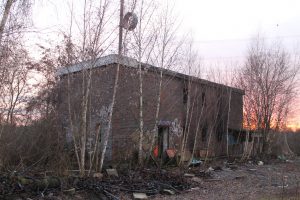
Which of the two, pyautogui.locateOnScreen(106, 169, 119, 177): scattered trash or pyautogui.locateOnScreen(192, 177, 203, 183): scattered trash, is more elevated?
pyautogui.locateOnScreen(106, 169, 119, 177): scattered trash

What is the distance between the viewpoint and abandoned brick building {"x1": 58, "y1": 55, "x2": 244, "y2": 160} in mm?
15812

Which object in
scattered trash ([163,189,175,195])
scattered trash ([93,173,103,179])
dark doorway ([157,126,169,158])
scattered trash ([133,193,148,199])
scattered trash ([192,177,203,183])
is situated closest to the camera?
scattered trash ([133,193,148,199])

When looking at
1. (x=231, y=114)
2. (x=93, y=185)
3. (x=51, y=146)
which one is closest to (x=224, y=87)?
(x=231, y=114)

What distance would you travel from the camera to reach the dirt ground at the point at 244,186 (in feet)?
41.4

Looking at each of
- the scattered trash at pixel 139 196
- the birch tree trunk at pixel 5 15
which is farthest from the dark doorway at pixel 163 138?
the birch tree trunk at pixel 5 15

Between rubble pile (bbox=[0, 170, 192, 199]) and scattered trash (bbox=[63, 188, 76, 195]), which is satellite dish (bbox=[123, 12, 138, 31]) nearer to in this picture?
rubble pile (bbox=[0, 170, 192, 199])

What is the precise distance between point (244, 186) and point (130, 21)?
836cm

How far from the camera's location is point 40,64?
15.4m

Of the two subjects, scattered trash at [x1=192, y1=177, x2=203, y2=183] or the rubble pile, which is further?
scattered trash at [x1=192, y1=177, x2=203, y2=183]

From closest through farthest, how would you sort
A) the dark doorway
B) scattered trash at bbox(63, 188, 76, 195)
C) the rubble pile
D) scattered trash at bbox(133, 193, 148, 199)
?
the rubble pile → scattered trash at bbox(63, 188, 76, 195) → scattered trash at bbox(133, 193, 148, 199) → the dark doorway

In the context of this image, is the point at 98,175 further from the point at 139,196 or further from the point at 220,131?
the point at 220,131

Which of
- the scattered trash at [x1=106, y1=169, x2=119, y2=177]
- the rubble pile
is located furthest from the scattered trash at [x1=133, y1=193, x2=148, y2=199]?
the scattered trash at [x1=106, y1=169, x2=119, y2=177]

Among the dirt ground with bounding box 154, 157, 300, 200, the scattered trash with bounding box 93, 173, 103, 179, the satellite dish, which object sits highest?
the satellite dish

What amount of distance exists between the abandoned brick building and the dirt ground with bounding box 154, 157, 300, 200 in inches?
140
